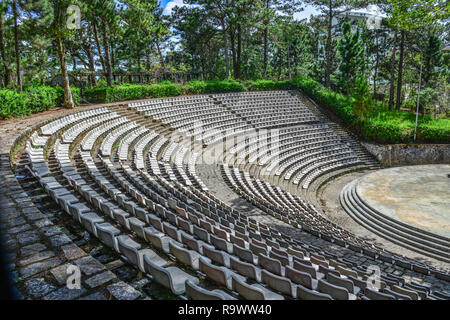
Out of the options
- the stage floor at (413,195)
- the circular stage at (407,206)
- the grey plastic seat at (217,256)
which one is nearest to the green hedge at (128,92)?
the circular stage at (407,206)

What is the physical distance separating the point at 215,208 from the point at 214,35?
100.0 feet

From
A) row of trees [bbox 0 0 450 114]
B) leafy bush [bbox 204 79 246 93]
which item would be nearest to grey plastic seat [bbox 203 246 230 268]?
row of trees [bbox 0 0 450 114]

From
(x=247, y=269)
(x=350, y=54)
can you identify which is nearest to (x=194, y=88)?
(x=350, y=54)

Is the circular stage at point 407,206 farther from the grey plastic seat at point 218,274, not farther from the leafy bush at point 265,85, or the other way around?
the leafy bush at point 265,85

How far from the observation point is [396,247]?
1133 centimetres

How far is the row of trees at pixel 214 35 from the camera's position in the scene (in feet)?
55.4

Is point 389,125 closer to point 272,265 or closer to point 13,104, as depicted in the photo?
point 272,265

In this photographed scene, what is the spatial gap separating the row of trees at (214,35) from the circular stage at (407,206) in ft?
Result: 26.9

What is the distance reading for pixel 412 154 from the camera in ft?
77.3

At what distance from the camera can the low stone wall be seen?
23.3 meters

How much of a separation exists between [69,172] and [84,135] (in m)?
5.59

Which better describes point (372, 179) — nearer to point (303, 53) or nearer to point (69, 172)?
point (69, 172)

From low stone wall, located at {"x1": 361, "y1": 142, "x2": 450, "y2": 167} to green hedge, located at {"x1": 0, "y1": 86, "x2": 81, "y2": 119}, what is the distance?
76.8 feet

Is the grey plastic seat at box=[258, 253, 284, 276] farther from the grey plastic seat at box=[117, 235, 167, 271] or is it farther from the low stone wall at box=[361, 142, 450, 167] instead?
the low stone wall at box=[361, 142, 450, 167]
